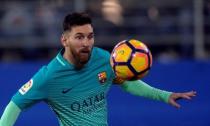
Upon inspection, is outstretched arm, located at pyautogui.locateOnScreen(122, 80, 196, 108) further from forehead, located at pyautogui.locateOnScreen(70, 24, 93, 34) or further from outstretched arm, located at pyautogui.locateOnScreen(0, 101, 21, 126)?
outstretched arm, located at pyautogui.locateOnScreen(0, 101, 21, 126)

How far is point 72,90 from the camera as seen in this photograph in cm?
551

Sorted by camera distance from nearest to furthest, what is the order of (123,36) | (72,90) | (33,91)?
(33,91)
(72,90)
(123,36)

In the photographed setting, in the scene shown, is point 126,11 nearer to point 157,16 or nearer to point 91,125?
point 157,16

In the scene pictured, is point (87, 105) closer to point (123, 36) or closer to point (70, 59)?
point (70, 59)

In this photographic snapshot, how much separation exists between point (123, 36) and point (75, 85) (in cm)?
474

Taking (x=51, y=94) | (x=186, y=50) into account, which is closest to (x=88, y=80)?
(x=51, y=94)

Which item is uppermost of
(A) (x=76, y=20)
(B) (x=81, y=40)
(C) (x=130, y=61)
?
(A) (x=76, y=20)

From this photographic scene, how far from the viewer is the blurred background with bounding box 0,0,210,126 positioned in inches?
374

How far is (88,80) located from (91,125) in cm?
38

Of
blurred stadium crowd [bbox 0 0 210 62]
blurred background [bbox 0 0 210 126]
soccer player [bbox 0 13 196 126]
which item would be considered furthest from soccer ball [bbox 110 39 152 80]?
blurred stadium crowd [bbox 0 0 210 62]

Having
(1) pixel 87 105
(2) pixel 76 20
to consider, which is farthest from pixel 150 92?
(2) pixel 76 20

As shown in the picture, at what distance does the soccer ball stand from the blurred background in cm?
409

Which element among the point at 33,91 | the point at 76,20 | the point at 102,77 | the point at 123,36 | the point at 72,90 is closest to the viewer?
the point at 76,20

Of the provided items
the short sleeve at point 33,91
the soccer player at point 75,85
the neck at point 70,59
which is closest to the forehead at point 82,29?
the soccer player at point 75,85
